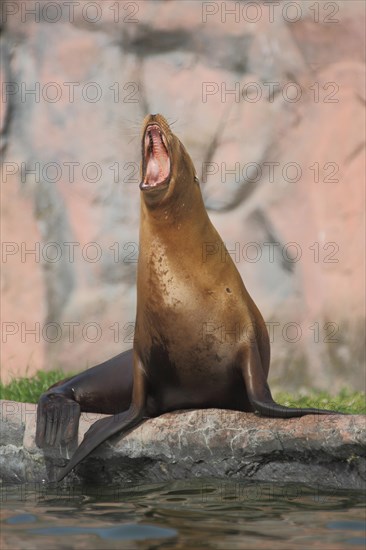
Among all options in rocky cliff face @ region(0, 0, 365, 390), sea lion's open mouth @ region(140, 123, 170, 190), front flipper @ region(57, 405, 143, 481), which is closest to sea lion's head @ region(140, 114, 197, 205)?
sea lion's open mouth @ region(140, 123, 170, 190)

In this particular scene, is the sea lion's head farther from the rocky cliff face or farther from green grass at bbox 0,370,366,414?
the rocky cliff face

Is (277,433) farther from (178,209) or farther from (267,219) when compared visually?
(267,219)

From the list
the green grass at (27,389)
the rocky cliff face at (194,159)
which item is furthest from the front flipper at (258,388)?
the rocky cliff face at (194,159)

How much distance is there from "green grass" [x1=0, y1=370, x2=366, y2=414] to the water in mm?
2392

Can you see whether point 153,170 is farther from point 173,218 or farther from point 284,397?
point 284,397

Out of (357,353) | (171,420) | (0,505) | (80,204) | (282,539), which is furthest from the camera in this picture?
(80,204)

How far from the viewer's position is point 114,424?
541 cm

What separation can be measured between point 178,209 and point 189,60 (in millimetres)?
4740

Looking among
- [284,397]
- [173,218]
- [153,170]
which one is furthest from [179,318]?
[284,397]

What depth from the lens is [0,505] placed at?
4727 millimetres

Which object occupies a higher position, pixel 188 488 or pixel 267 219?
pixel 267 219

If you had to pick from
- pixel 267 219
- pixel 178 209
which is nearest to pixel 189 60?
pixel 267 219

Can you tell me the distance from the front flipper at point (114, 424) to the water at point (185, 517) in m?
0.15

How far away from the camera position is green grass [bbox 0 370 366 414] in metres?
7.54
